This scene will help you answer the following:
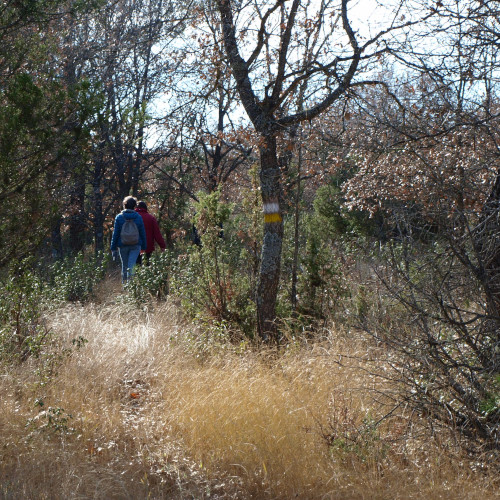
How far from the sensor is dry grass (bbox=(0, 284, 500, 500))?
3893mm

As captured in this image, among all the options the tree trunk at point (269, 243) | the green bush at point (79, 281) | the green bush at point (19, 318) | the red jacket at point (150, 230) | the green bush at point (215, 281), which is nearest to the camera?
the green bush at point (19, 318)

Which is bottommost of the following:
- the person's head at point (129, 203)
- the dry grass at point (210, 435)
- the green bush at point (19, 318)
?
the dry grass at point (210, 435)

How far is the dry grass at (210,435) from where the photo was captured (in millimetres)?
3893

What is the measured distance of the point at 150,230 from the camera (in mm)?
11008

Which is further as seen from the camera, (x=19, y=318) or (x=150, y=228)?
(x=150, y=228)

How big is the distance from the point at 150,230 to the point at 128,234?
1.07 m

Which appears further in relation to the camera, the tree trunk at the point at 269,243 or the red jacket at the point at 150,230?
the red jacket at the point at 150,230

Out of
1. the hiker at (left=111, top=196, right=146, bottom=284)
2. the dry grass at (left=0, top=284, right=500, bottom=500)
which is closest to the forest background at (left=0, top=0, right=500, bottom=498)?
the dry grass at (left=0, top=284, right=500, bottom=500)

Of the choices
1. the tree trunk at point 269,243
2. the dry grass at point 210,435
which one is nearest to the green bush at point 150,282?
the tree trunk at point 269,243

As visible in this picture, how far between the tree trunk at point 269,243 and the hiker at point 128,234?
3543 millimetres

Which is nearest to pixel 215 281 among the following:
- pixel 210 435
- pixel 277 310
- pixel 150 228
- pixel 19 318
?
pixel 277 310

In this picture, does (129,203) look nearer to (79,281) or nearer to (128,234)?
(128,234)

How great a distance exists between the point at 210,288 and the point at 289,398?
304 cm

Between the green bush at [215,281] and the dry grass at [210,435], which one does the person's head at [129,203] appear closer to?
the green bush at [215,281]
